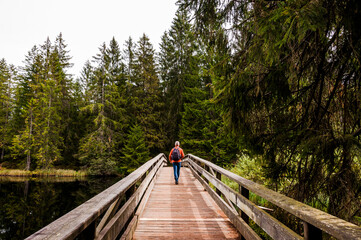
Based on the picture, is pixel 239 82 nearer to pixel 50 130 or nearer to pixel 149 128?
pixel 149 128

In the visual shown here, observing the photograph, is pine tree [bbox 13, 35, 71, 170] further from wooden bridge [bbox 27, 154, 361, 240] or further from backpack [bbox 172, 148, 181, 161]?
wooden bridge [bbox 27, 154, 361, 240]

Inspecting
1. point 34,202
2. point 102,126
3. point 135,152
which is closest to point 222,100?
point 34,202

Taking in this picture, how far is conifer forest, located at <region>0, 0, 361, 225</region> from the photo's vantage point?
2.94m

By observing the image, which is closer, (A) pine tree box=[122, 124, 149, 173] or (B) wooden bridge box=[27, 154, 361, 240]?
(B) wooden bridge box=[27, 154, 361, 240]

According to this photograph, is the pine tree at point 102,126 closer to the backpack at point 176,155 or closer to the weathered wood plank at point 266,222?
the backpack at point 176,155

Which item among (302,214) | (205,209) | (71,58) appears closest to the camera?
(302,214)

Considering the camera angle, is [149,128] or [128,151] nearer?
[128,151]

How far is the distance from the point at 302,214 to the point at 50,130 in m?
33.6

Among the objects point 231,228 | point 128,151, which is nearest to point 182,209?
point 231,228

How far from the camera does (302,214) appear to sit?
1666 mm

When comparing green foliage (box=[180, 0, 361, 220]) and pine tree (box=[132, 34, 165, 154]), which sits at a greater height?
pine tree (box=[132, 34, 165, 154])

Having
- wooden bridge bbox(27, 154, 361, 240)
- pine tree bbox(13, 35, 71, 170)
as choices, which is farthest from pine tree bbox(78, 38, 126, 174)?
wooden bridge bbox(27, 154, 361, 240)

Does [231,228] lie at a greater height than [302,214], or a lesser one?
lesser

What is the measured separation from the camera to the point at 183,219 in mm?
4258
